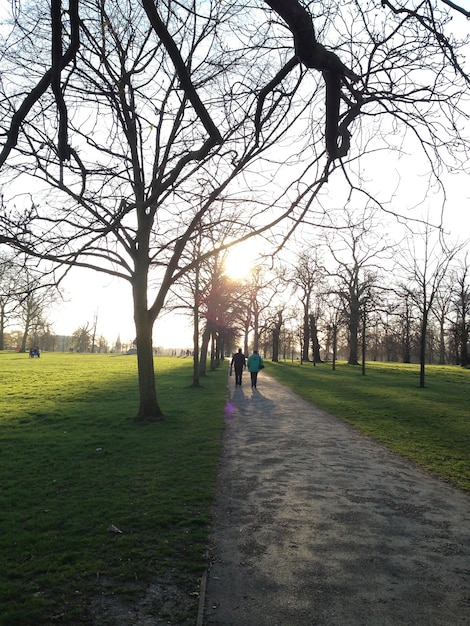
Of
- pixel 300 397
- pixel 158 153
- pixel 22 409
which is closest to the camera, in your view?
pixel 158 153

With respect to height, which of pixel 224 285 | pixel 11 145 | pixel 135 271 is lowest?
pixel 11 145

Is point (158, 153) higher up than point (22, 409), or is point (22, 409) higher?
point (158, 153)

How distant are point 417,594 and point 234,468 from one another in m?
4.19

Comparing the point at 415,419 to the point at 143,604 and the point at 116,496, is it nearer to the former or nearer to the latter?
the point at 116,496

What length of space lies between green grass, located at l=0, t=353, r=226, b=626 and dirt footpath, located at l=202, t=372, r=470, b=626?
34 cm

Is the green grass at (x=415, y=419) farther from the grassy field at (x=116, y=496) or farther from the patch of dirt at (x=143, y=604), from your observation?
the patch of dirt at (x=143, y=604)

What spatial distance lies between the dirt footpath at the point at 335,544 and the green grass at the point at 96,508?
0.34 meters

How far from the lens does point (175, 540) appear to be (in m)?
4.52

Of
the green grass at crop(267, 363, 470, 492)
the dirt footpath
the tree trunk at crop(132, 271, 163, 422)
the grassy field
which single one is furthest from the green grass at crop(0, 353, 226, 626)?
the green grass at crop(267, 363, 470, 492)

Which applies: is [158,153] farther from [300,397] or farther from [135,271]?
[300,397]

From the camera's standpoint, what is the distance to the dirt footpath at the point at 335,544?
318 centimetres

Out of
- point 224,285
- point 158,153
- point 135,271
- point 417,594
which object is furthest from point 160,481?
point 224,285

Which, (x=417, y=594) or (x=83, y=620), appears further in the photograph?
(x=417, y=594)

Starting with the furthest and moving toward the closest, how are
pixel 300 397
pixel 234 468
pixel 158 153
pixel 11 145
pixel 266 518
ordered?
pixel 300 397
pixel 158 153
pixel 234 468
pixel 266 518
pixel 11 145
